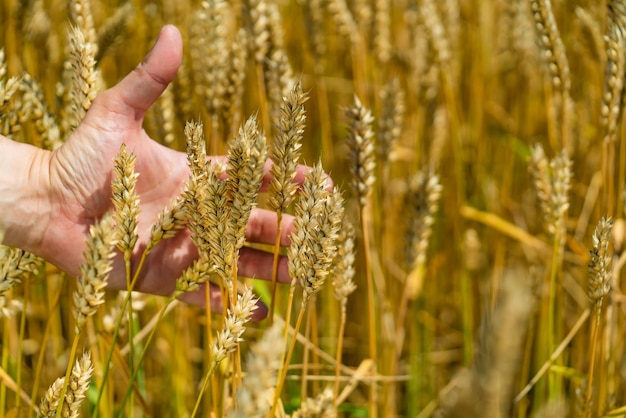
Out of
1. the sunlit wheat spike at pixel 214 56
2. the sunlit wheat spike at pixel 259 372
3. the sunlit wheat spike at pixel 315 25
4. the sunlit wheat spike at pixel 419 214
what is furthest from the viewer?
the sunlit wheat spike at pixel 315 25

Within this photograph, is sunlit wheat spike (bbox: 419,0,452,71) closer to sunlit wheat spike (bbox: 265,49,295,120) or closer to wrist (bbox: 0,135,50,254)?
sunlit wheat spike (bbox: 265,49,295,120)

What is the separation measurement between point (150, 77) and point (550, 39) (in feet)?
2.14

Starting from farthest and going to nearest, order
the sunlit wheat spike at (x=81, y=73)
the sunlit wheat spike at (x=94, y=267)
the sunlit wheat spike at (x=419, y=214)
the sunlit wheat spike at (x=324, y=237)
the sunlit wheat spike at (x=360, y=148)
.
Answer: the sunlit wheat spike at (x=419, y=214) → the sunlit wheat spike at (x=360, y=148) → the sunlit wheat spike at (x=81, y=73) → the sunlit wheat spike at (x=324, y=237) → the sunlit wheat spike at (x=94, y=267)

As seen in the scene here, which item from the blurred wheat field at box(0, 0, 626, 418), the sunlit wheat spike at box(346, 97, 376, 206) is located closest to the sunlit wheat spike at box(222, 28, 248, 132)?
the blurred wheat field at box(0, 0, 626, 418)

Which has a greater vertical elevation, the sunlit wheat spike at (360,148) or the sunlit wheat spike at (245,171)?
the sunlit wheat spike at (360,148)

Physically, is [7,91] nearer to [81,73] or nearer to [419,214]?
[81,73]

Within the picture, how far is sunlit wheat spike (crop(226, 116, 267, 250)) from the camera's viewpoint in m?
0.78

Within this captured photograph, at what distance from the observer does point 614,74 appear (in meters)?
1.07

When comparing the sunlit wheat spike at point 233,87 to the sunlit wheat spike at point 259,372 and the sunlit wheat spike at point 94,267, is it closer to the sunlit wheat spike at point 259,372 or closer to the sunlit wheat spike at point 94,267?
the sunlit wheat spike at point 94,267

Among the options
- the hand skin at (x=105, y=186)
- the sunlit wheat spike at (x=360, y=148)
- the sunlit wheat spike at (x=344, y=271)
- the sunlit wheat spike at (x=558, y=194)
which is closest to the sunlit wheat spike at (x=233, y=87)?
the hand skin at (x=105, y=186)

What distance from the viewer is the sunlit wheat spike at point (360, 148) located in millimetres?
1056

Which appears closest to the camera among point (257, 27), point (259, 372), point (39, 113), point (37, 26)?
point (259, 372)

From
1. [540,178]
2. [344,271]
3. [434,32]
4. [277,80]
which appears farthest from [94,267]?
[434,32]

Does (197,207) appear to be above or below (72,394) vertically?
above
